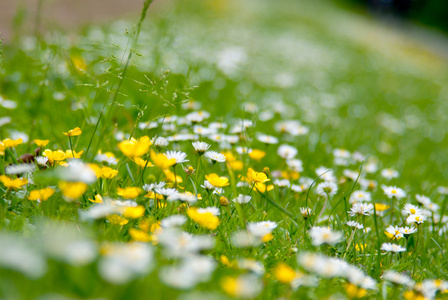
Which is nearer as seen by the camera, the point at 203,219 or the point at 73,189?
the point at 73,189

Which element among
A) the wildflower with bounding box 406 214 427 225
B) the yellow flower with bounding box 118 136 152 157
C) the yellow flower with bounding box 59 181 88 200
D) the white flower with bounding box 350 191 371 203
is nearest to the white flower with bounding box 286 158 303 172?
the white flower with bounding box 350 191 371 203

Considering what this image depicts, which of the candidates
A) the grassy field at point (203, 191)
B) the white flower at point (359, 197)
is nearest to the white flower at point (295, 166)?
the grassy field at point (203, 191)

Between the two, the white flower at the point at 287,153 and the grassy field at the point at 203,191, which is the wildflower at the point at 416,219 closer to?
the grassy field at the point at 203,191

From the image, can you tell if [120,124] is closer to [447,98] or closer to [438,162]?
[438,162]

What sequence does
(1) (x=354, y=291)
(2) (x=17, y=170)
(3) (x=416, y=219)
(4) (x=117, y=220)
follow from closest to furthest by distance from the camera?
(1) (x=354, y=291) → (4) (x=117, y=220) → (2) (x=17, y=170) → (3) (x=416, y=219)

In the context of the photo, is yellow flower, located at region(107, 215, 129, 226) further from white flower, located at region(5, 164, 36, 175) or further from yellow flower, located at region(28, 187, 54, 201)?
white flower, located at region(5, 164, 36, 175)

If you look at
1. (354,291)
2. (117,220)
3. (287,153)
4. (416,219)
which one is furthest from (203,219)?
(287,153)

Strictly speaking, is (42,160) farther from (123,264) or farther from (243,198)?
(123,264)

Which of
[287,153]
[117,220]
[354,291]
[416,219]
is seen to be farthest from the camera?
[287,153]

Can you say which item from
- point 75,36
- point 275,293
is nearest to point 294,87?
point 75,36
